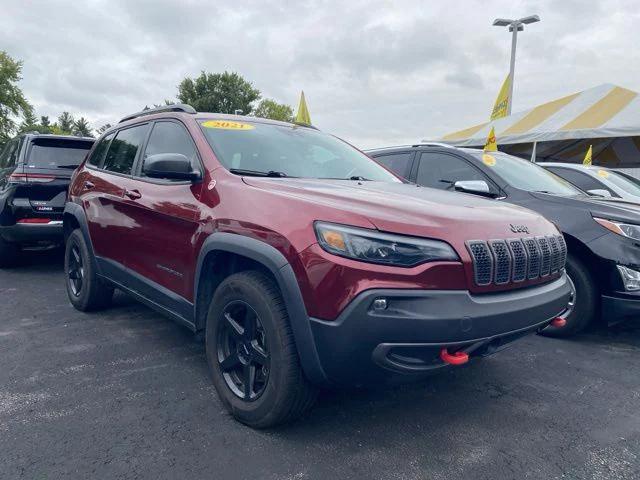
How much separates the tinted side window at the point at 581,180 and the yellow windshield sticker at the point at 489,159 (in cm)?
190

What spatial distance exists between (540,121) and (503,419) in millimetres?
13392

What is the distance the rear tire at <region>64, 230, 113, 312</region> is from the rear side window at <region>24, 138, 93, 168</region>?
1824mm

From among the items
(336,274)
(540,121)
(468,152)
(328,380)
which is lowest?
(328,380)

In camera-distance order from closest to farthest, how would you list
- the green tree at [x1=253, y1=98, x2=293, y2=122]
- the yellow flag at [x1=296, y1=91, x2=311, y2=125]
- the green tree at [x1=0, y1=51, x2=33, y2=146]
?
the yellow flag at [x1=296, y1=91, x2=311, y2=125]
the green tree at [x1=0, y1=51, x2=33, y2=146]
the green tree at [x1=253, y1=98, x2=293, y2=122]

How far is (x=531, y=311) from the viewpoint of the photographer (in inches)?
89.7

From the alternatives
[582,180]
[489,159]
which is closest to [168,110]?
[489,159]

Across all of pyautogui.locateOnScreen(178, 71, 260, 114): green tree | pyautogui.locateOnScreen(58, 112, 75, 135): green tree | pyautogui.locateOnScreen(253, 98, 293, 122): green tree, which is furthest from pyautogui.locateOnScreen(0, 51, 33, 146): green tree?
pyautogui.locateOnScreen(58, 112, 75, 135): green tree

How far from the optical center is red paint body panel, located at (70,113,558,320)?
199 centimetres

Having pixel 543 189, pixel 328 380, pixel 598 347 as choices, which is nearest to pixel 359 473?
pixel 328 380

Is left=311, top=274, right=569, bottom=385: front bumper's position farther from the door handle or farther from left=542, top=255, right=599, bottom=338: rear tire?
left=542, top=255, right=599, bottom=338: rear tire

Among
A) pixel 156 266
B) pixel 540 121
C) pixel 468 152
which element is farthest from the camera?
pixel 540 121

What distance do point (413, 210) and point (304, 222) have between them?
0.50m

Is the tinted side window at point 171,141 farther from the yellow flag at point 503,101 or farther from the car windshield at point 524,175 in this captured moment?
the yellow flag at point 503,101

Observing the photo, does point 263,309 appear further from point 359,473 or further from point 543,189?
point 543,189
